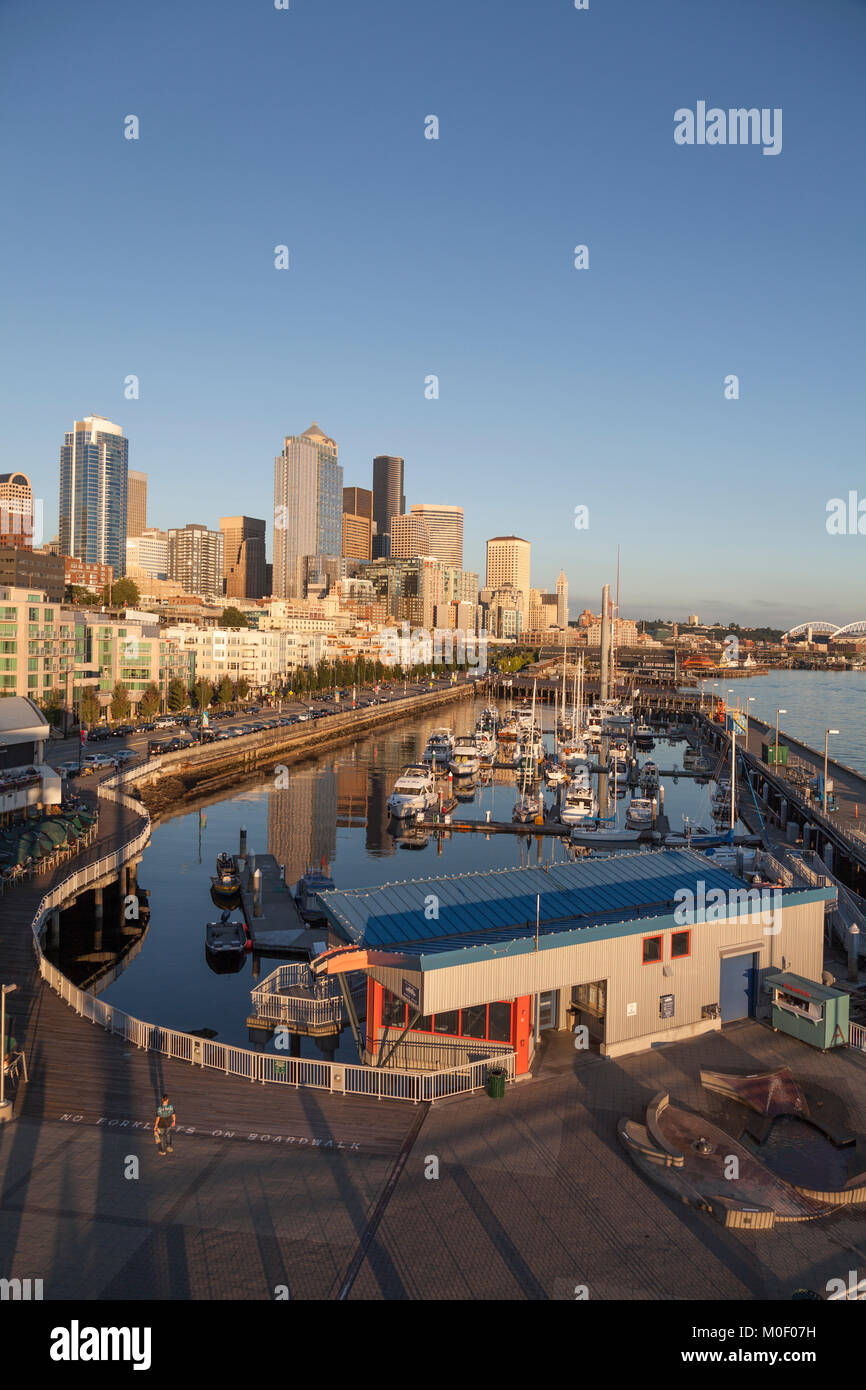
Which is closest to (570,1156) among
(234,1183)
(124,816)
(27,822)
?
(234,1183)

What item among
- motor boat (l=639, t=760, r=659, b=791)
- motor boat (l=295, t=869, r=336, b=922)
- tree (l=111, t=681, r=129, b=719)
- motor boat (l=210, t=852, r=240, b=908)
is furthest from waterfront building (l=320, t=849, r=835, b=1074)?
tree (l=111, t=681, r=129, b=719)

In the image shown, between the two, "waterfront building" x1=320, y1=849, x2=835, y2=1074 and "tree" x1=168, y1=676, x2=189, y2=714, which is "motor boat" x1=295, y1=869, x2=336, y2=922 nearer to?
"waterfront building" x1=320, y1=849, x2=835, y2=1074

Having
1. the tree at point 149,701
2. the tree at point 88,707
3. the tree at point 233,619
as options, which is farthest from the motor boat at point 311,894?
the tree at point 233,619

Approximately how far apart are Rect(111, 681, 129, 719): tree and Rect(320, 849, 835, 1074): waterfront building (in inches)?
2786

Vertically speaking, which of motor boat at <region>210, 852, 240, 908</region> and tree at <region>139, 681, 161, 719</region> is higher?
tree at <region>139, 681, 161, 719</region>

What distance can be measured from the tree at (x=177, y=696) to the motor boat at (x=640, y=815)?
54975 millimetres

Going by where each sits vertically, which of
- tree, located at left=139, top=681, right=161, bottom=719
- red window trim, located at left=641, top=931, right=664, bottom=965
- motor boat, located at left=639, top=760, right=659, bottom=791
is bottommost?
motor boat, located at left=639, top=760, right=659, bottom=791

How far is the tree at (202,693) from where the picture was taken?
98562 millimetres

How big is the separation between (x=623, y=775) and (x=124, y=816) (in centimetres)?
4621

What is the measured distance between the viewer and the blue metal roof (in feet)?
58.6

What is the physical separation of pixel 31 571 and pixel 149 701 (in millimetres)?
42997

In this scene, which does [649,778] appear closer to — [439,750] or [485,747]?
[485,747]

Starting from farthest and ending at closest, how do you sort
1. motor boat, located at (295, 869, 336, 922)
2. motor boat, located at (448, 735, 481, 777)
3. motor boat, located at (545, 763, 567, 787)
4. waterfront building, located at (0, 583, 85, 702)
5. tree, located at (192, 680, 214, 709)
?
tree, located at (192, 680, 214, 709), motor boat, located at (448, 735, 481, 777), motor boat, located at (545, 763, 567, 787), waterfront building, located at (0, 583, 85, 702), motor boat, located at (295, 869, 336, 922)
